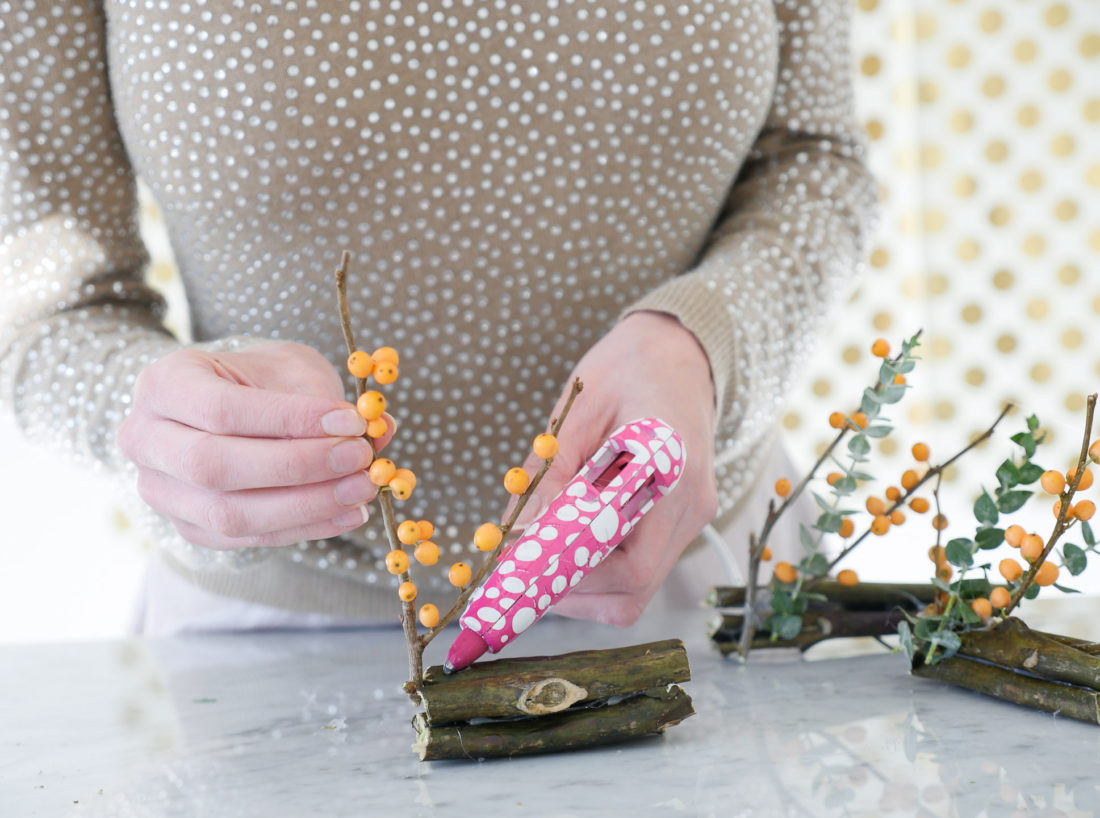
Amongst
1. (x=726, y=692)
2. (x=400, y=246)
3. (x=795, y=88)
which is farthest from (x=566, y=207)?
(x=726, y=692)

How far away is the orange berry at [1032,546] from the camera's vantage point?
0.39 metres

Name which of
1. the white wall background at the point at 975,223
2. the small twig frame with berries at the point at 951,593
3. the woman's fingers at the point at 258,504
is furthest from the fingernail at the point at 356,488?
the white wall background at the point at 975,223

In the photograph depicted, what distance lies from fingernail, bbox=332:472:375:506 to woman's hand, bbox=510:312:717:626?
0.24 ft

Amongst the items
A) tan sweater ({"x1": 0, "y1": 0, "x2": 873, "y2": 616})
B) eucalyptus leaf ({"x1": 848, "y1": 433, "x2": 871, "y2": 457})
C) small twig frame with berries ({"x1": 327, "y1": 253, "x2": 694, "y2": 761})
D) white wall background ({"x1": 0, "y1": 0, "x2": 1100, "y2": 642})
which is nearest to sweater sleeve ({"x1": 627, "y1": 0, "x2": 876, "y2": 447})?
tan sweater ({"x1": 0, "y1": 0, "x2": 873, "y2": 616})

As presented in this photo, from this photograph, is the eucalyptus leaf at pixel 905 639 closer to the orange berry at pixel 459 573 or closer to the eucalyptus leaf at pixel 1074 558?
the eucalyptus leaf at pixel 1074 558

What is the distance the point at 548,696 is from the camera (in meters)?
0.36

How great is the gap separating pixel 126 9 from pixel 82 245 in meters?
0.14

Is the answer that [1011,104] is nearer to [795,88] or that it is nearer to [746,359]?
[795,88]

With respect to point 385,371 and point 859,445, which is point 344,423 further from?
point 859,445

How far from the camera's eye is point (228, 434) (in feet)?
1.34

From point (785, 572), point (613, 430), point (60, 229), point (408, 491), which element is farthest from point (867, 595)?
point (60, 229)

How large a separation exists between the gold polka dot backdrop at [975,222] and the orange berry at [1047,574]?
89.2 inches

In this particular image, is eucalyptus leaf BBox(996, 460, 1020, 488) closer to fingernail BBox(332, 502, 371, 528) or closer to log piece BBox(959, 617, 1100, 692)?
log piece BBox(959, 617, 1100, 692)

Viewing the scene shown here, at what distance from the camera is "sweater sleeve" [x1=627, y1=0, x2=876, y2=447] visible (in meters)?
0.57
